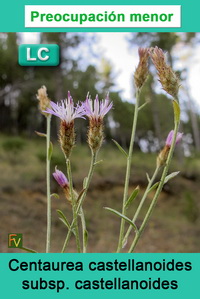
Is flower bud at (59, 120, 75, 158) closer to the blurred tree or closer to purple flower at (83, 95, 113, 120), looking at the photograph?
purple flower at (83, 95, 113, 120)

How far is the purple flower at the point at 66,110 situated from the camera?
458 mm

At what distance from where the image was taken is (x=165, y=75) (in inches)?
17.3

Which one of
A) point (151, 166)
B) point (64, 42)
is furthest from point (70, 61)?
point (151, 166)

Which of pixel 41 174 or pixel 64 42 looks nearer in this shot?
pixel 64 42

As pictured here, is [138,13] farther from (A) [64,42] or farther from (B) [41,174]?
(B) [41,174]

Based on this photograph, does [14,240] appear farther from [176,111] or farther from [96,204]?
[96,204]

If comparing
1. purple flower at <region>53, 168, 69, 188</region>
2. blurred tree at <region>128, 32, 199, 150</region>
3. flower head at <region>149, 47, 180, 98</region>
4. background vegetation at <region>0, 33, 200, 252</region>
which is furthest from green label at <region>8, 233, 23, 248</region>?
blurred tree at <region>128, 32, 199, 150</region>

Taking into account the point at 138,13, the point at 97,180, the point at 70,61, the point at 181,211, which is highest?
the point at 70,61

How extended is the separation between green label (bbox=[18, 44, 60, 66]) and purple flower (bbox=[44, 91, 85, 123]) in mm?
287

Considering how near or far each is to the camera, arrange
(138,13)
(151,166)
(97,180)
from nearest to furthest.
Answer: (138,13) → (97,180) → (151,166)

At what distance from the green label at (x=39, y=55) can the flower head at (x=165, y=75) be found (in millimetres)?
329

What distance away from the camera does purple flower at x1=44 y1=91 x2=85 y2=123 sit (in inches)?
18.0

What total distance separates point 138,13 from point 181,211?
9.59 ft

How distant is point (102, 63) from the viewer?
3.91m
